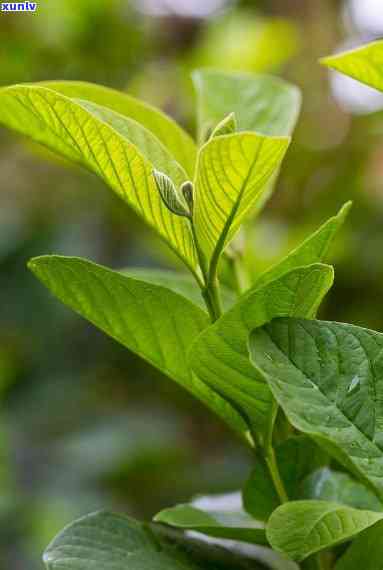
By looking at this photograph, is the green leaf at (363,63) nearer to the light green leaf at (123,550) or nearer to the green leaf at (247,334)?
the green leaf at (247,334)

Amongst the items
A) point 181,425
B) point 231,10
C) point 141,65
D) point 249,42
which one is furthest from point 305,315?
point 231,10

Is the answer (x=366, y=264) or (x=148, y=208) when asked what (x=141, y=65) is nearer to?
(x=366, y=264)

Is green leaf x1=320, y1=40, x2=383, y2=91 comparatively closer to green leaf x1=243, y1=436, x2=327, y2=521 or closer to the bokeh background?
green leaf x1=243, y1=436, x2=327, y2=521

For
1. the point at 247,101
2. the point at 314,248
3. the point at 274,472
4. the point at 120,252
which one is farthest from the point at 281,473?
the point at 120,252

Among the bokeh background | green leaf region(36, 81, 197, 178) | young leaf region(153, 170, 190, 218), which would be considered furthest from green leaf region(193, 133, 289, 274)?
the bokeh background

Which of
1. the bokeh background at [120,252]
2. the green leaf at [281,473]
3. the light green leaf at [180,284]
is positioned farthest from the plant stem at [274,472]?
the bokeh background at [120,252]

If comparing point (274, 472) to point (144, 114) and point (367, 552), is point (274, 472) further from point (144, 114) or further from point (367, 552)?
point (144, 114)
